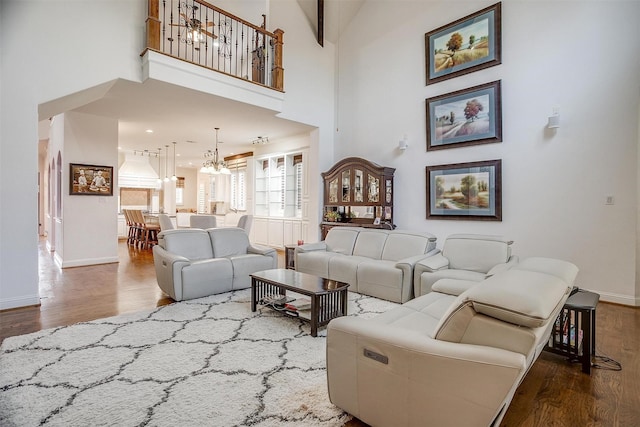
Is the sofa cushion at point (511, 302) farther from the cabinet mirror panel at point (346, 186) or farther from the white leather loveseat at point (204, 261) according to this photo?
the cabinet mirror panel at point (346, 186)

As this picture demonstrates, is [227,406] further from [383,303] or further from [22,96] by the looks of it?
[22,96]

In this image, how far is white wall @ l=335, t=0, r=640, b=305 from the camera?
12.4ft

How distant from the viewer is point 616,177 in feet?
12.5

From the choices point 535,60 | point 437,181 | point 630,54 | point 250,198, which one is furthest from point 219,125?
point 630,54

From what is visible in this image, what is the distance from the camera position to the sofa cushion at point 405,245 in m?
4.20

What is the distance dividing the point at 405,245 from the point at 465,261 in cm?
79

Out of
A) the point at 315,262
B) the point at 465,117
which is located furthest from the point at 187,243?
the point at 465,117

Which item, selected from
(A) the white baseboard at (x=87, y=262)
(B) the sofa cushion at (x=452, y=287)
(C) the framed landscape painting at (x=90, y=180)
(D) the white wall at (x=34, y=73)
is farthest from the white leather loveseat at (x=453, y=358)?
(C) the framed landscape painting at (x=90, y=180)

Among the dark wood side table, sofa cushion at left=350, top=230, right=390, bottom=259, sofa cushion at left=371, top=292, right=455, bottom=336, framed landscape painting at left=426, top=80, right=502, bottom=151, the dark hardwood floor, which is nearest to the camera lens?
the dark hardwood floor

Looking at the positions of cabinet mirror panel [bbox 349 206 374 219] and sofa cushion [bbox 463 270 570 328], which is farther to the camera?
cabinet mirror panel [bbox 349 206 374 219]

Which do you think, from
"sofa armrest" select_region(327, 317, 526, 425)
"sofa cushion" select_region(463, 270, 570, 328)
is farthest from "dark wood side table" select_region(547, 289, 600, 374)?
"sofa armrest" select_region(327, 317, 526, 425)

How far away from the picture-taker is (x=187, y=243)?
427 centimetres

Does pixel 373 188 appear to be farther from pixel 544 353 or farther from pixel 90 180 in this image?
pixel 90 180

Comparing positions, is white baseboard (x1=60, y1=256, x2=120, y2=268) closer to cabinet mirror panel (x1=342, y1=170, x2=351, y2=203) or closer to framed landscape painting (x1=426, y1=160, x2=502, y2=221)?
cabinet mirror panel (x1=342, y1=170, x2=351, y2=203)
